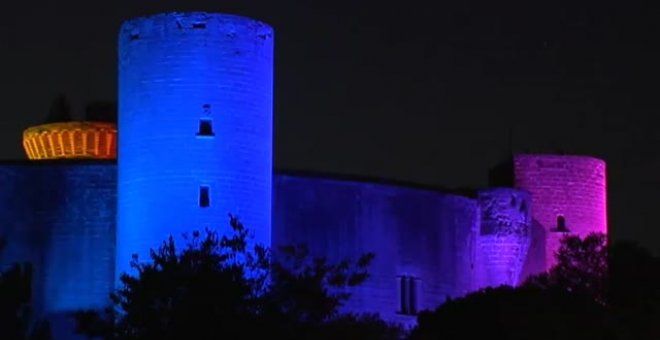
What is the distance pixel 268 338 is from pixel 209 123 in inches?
316

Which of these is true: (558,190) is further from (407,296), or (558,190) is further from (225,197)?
(225,197)

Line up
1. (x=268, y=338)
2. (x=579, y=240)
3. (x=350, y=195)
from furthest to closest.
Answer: (x=579, y=240)
(x=350, y=195)
(x=268, y=338)

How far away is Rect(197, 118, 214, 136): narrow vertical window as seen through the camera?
177ft

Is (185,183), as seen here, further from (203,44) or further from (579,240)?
(579,240)

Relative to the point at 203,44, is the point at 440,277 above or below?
below

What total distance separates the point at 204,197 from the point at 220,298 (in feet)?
19.9

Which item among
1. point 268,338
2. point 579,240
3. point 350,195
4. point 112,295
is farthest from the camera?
point 579,240

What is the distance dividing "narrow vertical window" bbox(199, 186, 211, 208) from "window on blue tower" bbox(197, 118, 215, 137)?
1.20 m

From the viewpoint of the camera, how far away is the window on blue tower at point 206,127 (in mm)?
53844

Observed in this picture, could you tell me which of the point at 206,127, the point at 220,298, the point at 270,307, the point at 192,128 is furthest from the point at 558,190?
the point at 220,298

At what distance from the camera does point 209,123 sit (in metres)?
53.9

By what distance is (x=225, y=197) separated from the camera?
53938 mm

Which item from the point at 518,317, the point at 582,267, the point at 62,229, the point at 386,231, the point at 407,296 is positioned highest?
the point at 386,231

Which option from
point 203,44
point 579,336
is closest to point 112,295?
point 203,44
